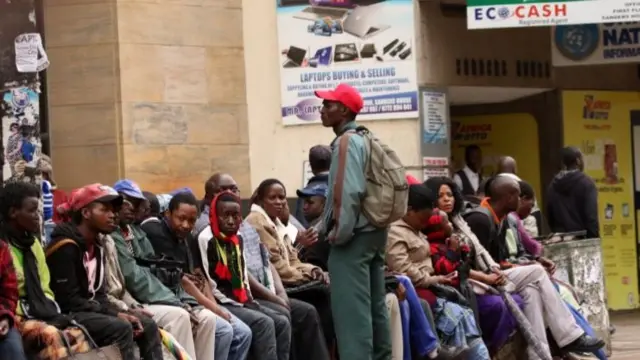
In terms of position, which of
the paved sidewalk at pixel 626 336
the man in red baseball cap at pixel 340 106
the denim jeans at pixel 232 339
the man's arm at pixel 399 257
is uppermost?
the man in red baseball cap at pixel 340 106

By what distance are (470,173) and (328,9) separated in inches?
103

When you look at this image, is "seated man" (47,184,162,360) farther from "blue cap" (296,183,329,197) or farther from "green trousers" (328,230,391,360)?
"blue cap" (296,183,329,197)

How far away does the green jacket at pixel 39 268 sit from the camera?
9133mm

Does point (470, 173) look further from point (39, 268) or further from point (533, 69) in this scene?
point (39, 268)

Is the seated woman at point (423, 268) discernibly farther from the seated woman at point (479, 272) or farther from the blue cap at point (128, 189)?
the blue cap at point (128, 189)

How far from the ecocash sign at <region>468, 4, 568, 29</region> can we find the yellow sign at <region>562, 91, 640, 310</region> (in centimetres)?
311

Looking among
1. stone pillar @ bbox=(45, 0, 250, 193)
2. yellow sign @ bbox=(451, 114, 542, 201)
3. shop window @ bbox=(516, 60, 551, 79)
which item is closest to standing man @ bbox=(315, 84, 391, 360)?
stone pillar @ bbox=(45, 0, 250, 193)

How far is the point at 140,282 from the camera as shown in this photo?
10.2 meters

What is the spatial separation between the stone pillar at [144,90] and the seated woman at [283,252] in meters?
3.10

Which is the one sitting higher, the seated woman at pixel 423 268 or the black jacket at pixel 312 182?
the black jacket at pixel 312 182

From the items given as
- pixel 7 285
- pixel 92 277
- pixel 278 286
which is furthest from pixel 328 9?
pixel 7 285

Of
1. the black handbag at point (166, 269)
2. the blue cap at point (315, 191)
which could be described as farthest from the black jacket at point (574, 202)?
the black handbag at point (166, 269)

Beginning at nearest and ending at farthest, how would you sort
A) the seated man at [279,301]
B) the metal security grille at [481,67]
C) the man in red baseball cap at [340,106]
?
1. the man in red baseball cap at [340,106]
2. the seated man at [279,301]
3. the metal security grille at [481,67]

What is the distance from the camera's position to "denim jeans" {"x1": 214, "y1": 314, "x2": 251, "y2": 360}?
10.4 m
